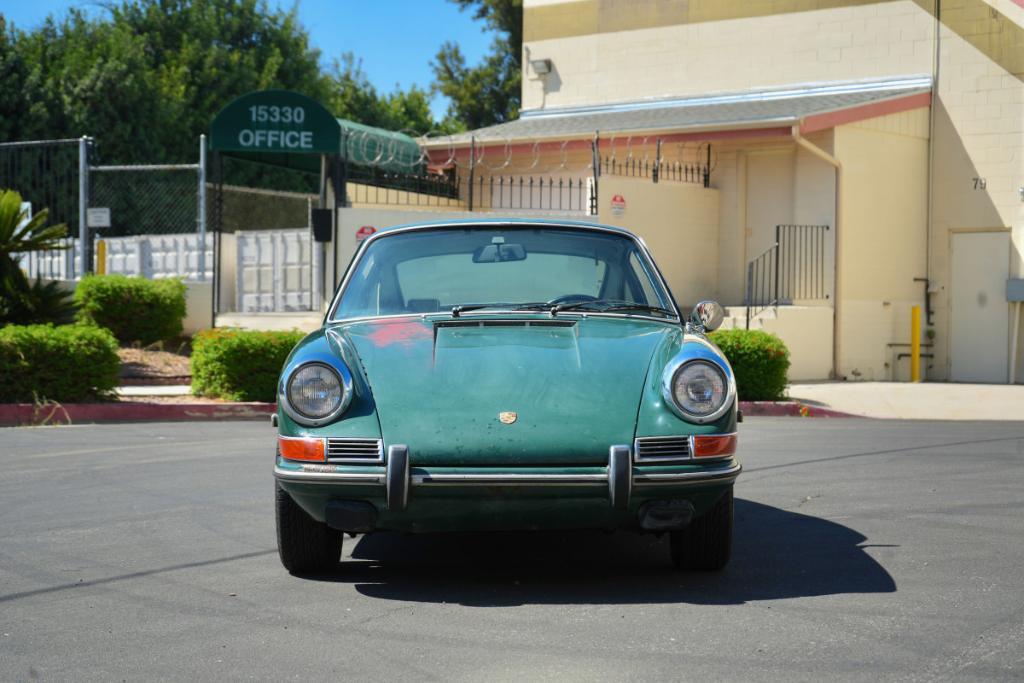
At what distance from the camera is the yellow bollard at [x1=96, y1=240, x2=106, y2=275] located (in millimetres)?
20047

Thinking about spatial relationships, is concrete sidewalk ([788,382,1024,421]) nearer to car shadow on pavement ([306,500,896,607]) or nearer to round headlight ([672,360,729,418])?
car shadow on pavement ([306,500,896,607])

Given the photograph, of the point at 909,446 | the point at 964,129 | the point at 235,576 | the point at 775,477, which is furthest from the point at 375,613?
the point at 964,129

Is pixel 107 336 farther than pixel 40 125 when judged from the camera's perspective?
No

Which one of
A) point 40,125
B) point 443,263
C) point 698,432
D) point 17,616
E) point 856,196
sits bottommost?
point 17,616

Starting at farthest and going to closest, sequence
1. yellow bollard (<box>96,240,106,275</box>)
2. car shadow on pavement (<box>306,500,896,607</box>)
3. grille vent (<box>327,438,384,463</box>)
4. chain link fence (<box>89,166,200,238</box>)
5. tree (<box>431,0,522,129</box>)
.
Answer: tree (<box>431,0,522,129</box>), chain link fence (<box>89,166,200,238</box>), yellow bollard (<box>96,240,106,275</box>), car shadow on pavement (<box>306,500,896,607</box>), grille vent (<box>327,438,384,463</box>)

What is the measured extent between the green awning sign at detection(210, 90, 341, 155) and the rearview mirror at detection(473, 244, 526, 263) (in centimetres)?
1289

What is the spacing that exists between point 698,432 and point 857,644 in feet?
3.38

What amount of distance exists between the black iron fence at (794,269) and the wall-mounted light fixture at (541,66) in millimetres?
7494

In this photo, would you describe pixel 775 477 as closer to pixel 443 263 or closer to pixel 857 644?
pixel 443 263

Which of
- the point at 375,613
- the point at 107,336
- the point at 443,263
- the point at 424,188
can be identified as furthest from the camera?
the point at 424,188

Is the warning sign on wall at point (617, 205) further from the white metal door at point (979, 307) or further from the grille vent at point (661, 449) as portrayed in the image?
the grille vent at point (661, 449)

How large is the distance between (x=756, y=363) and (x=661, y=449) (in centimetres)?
1064

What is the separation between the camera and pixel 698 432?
16.1ft

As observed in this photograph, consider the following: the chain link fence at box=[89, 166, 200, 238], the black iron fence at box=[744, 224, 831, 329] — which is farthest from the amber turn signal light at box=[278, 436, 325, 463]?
the chain link fence at box=[89, 166, 200, 238]
